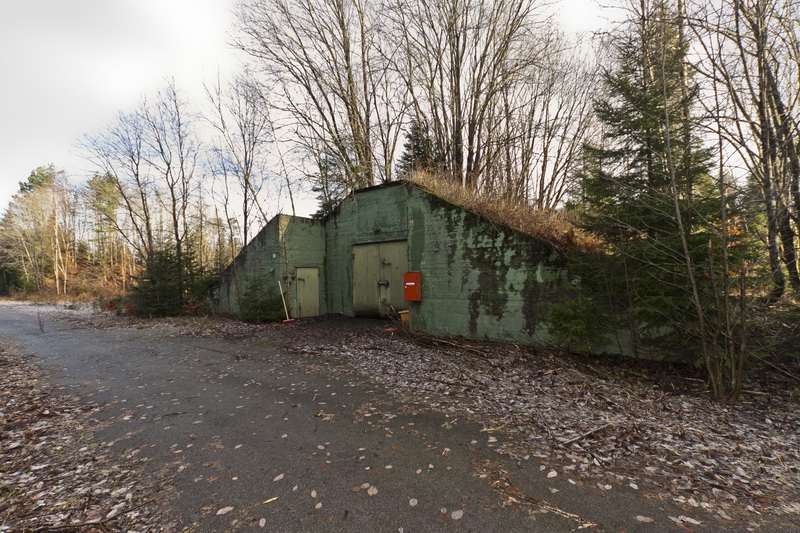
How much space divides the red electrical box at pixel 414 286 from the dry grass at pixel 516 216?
7.60 ft

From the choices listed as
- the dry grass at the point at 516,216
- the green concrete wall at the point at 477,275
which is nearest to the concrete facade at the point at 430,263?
the green concrete wall at the point at 477,275

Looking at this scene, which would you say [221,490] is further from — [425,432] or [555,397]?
[555,397]

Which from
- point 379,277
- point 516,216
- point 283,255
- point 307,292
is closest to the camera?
point 516,216

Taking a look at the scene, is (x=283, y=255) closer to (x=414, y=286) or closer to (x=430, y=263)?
(x=414, y=286)

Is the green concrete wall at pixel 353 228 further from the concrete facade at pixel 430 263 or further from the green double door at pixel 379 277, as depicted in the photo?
the green double door at pixel 379 277

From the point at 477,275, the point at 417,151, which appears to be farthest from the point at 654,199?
the point at 417,151

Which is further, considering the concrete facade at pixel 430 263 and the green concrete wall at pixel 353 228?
the green concrete wall at pixel 353 228

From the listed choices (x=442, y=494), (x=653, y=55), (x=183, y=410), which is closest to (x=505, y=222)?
(x=653, y=55)

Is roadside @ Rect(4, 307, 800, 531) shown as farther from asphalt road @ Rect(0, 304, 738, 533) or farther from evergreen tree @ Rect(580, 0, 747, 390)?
evergreen tree @ Rect(580, 0, 747, 390)

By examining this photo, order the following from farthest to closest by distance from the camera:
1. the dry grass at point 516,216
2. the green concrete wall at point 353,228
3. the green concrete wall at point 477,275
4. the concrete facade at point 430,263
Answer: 1. the green concrete wall at point 353,228
2. the dry grass at point 516,216
3. the concrete facade at point 430,263
4. the green concrete wall at point 477,275

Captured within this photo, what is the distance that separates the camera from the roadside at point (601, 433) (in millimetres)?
2648

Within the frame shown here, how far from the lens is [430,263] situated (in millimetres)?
9312

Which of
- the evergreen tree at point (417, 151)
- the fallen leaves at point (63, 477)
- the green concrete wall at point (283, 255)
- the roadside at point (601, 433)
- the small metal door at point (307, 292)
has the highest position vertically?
the evergreen tree at point (417, 151)

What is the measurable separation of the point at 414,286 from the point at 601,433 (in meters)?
6.10
